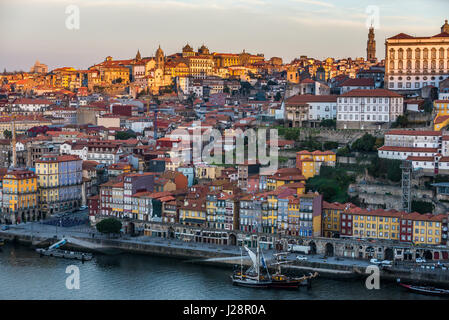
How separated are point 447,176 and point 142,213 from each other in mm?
8824

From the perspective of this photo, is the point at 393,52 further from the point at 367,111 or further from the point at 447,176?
the point at 447,176

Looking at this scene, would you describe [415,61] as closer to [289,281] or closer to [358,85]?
[358,85]

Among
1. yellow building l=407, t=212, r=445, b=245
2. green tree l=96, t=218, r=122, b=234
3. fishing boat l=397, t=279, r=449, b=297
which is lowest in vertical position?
→ fishing boat l=397, t=279, r=449, b=297

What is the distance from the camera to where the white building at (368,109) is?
26375 millimetres

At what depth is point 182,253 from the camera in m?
21.6

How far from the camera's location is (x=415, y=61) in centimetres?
2878

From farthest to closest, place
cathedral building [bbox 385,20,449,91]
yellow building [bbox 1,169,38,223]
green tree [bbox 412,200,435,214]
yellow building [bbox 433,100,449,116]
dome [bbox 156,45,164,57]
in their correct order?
dome [bbox 156,45,164,57], cathedral building [bbox 385,20,449,91], yellow building [bbox 1,169,38,223], yellow building [bbox 433,100,449,116], green tree [bbox 412,200,435,214]

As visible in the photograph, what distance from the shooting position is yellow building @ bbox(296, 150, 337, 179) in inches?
967

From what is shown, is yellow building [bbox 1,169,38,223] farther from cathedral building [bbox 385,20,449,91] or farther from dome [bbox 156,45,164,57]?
dome [bbox 156,45,164,57]

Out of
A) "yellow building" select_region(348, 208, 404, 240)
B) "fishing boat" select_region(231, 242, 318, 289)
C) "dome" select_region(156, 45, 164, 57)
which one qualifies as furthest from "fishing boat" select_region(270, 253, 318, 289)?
"dome" select_region(156, 45, 164, 57)

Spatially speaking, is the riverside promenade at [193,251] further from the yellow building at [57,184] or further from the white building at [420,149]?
the white building at [420,149]

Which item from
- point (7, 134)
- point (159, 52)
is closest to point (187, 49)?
point (159, 52)

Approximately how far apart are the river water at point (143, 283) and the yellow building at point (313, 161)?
5463mm

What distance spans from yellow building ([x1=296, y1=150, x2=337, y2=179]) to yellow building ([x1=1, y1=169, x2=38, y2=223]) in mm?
8678
